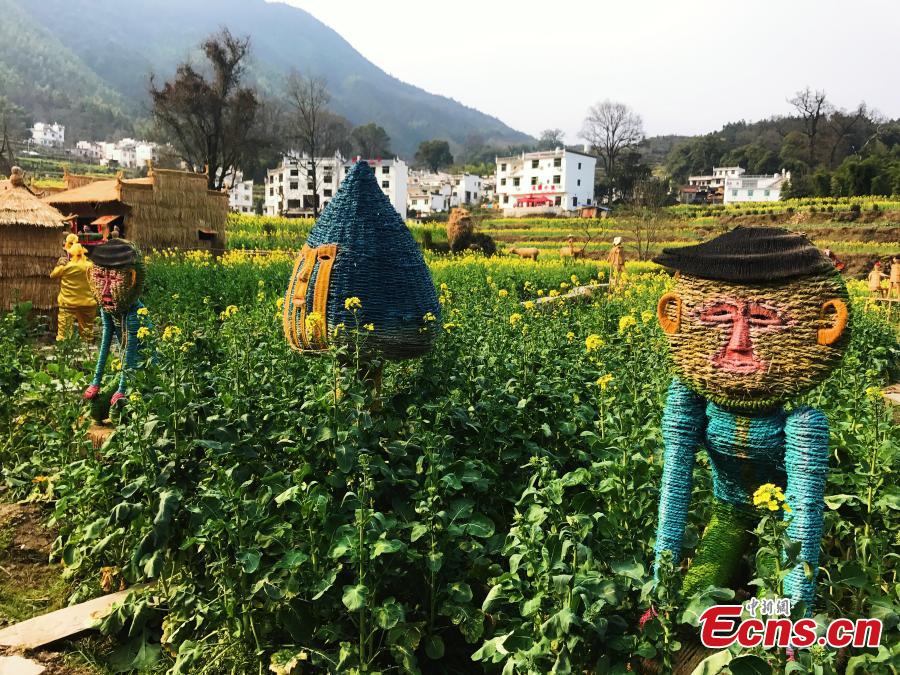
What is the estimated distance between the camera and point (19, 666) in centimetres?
326

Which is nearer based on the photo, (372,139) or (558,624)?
(558,624)

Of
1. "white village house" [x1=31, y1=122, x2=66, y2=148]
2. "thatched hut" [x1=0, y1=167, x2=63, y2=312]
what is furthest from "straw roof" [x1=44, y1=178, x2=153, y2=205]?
"white village house" [x1=31, y1=122, x2=66, y2=148]

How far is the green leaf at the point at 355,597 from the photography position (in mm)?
2717

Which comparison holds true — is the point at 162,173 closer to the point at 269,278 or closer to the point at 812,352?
the point at 269,278

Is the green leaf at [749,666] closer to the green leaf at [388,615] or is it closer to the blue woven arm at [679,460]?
the blue woven arm at [679,460]

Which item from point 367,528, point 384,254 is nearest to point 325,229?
point 384,254

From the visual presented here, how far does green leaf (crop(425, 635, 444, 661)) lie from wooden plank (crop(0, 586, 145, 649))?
1926 millimetres

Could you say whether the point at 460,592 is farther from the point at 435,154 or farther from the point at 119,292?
the point at 435,154

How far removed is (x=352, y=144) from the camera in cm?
11025

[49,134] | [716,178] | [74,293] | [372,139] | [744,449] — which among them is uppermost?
[49,134]

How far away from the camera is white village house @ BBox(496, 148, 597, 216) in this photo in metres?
69.2

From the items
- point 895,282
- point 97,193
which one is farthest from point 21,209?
point 895,282

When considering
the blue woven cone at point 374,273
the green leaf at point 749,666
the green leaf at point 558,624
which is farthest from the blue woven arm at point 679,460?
the blue woven cone at point 374,273

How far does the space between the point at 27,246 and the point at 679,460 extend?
39.2 ft
